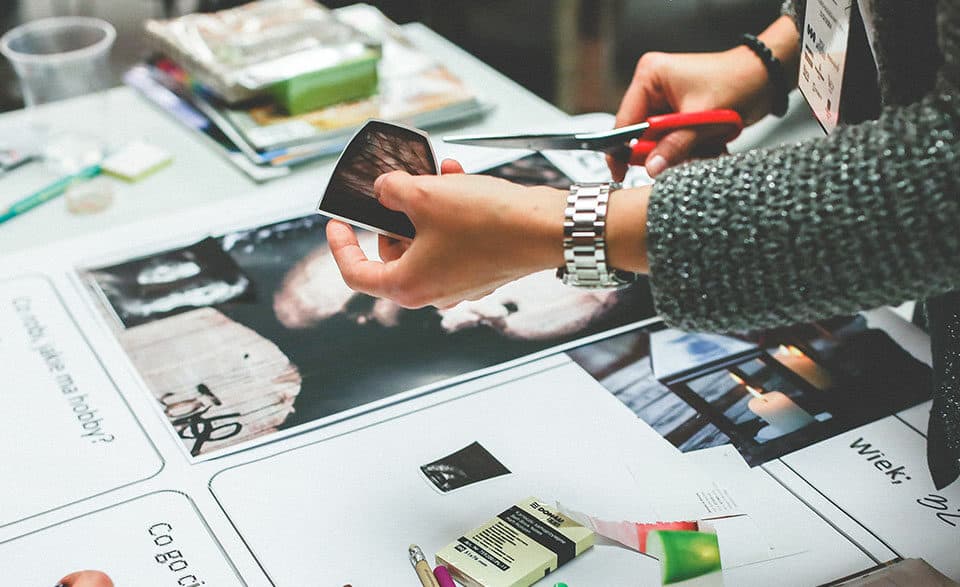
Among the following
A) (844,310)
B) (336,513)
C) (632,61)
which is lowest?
(632,61)

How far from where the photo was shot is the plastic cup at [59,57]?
1.05 meters

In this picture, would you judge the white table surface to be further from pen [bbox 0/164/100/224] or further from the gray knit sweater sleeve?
the gray knit sweater sleeve

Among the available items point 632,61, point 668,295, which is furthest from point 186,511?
point 632,61

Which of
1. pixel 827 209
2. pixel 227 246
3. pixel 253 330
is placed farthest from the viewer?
pixel 227 246

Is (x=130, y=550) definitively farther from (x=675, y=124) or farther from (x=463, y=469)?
(x=675, y=124)

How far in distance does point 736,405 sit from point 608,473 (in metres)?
Result: 0.12

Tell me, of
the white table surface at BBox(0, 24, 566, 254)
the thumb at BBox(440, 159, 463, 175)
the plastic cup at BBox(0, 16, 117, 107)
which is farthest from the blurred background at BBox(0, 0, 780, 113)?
the thumb at BBox(440, 159, 463, 175)

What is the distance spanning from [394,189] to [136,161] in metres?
0.53

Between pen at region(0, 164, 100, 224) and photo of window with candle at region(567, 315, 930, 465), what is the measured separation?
563 millimetres

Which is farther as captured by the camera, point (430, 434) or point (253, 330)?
point (253, 330)

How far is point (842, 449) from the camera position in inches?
27.3

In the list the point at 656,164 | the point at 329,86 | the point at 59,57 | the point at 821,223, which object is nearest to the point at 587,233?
the point at 821,223

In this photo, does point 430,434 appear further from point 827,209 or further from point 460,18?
point 460,18

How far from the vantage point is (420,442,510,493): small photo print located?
0.66 meters
